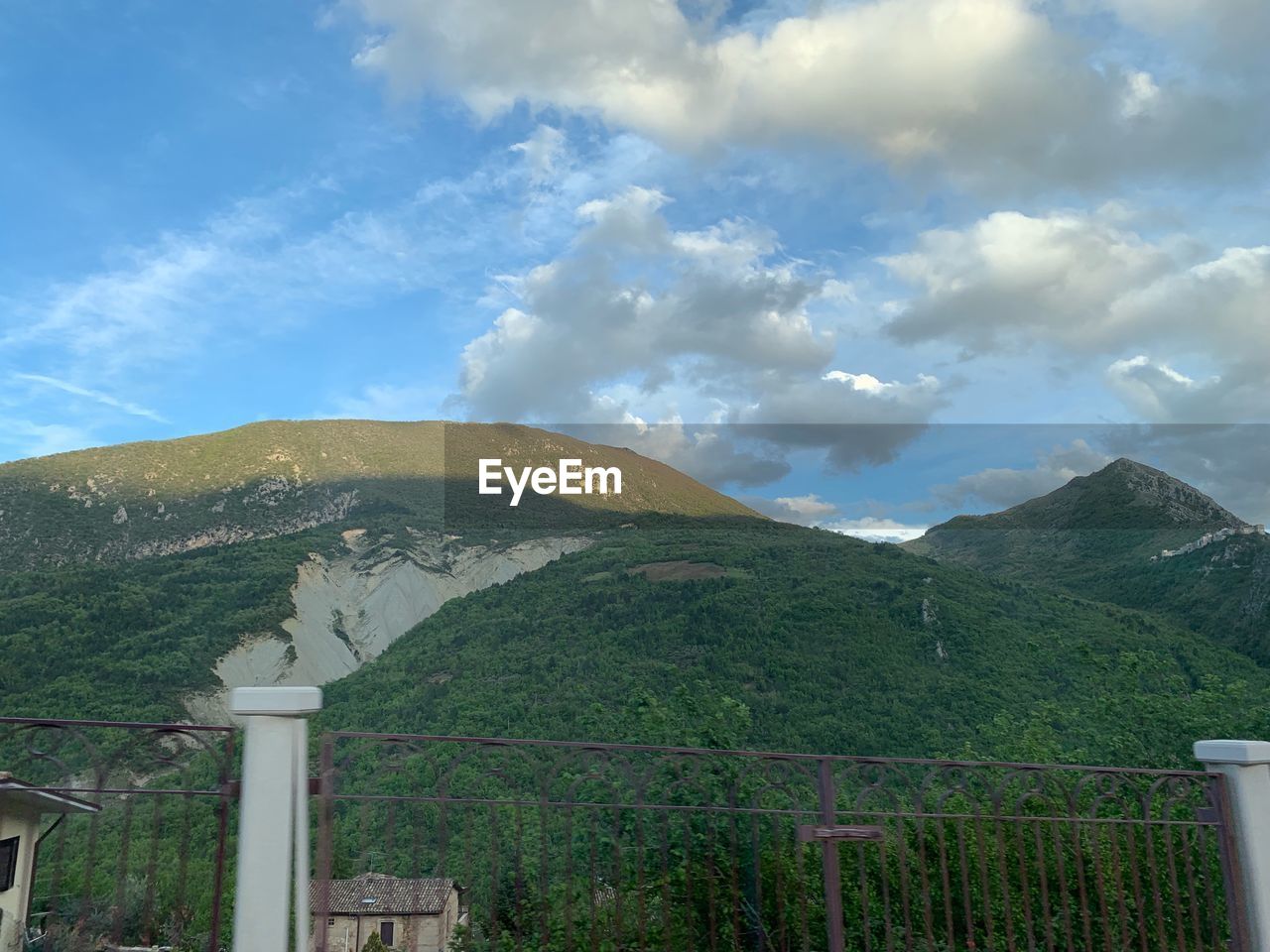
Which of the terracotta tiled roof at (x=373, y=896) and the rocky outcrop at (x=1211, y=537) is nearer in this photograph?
the terracotta tiled roof at (x=373, y=896)

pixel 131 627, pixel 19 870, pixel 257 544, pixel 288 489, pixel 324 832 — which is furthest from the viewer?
pixel 288 489

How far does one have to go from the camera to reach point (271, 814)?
242 cm

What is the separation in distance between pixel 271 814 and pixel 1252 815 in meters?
3.20

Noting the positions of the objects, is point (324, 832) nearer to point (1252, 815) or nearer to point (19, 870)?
point (19, 870)

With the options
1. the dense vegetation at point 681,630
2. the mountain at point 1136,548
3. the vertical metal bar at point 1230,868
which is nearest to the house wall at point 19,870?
the vertical metal bar at point 1230,868

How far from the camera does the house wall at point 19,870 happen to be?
3.65 meters

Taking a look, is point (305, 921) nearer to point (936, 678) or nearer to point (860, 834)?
point (860, 834)

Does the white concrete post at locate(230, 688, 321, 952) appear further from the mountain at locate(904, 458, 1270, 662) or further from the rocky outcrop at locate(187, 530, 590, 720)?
the mountain at locate(904, 458, 1270, 662)

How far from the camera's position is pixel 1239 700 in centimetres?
1762

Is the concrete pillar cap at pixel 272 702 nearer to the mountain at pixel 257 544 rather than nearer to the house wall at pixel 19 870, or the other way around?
the house wall at pixel 19 870

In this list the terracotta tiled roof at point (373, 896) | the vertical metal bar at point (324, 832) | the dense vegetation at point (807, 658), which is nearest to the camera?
the vertical metal bar at point (324, 832)

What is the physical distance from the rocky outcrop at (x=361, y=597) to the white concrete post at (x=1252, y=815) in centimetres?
3060

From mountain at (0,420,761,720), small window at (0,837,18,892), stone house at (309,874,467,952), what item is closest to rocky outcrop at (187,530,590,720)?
mountain at (0,420,761,720)

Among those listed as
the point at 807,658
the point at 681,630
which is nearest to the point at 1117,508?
the point at 807,658
